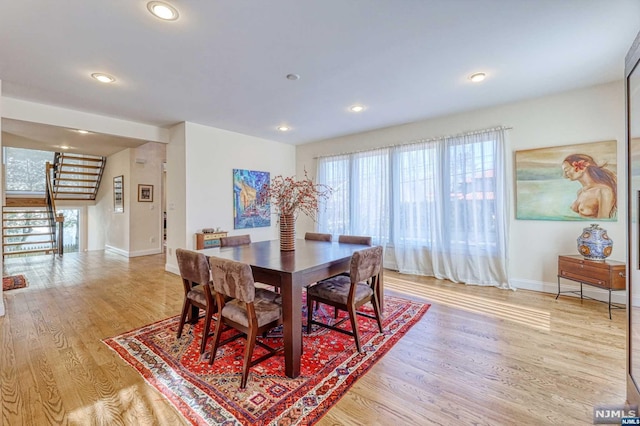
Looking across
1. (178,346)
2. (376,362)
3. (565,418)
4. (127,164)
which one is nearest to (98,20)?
(178,346)

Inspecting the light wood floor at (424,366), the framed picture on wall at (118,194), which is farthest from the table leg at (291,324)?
the framed picture on wall at (118,194)

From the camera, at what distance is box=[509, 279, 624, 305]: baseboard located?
10.5 ft

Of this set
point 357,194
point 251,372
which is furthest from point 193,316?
point 357,194

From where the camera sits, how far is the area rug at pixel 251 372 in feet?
5.26

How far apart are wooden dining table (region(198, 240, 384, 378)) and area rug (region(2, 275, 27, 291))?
142 inches

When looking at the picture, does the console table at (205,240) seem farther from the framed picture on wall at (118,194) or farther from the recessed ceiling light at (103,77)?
the framed picture on wall at (118,194)

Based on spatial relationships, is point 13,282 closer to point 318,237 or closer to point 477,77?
point 318,237

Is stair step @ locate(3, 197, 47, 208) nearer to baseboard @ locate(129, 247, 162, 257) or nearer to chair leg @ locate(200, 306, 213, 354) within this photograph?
baseboard @ locate(129, 247, 162, 257)

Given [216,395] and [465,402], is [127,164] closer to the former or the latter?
[216,395]

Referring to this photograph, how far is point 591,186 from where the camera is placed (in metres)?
3.27

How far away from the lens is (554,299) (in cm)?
337

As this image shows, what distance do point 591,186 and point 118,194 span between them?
8907 millimetres

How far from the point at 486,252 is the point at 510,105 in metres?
2.06
